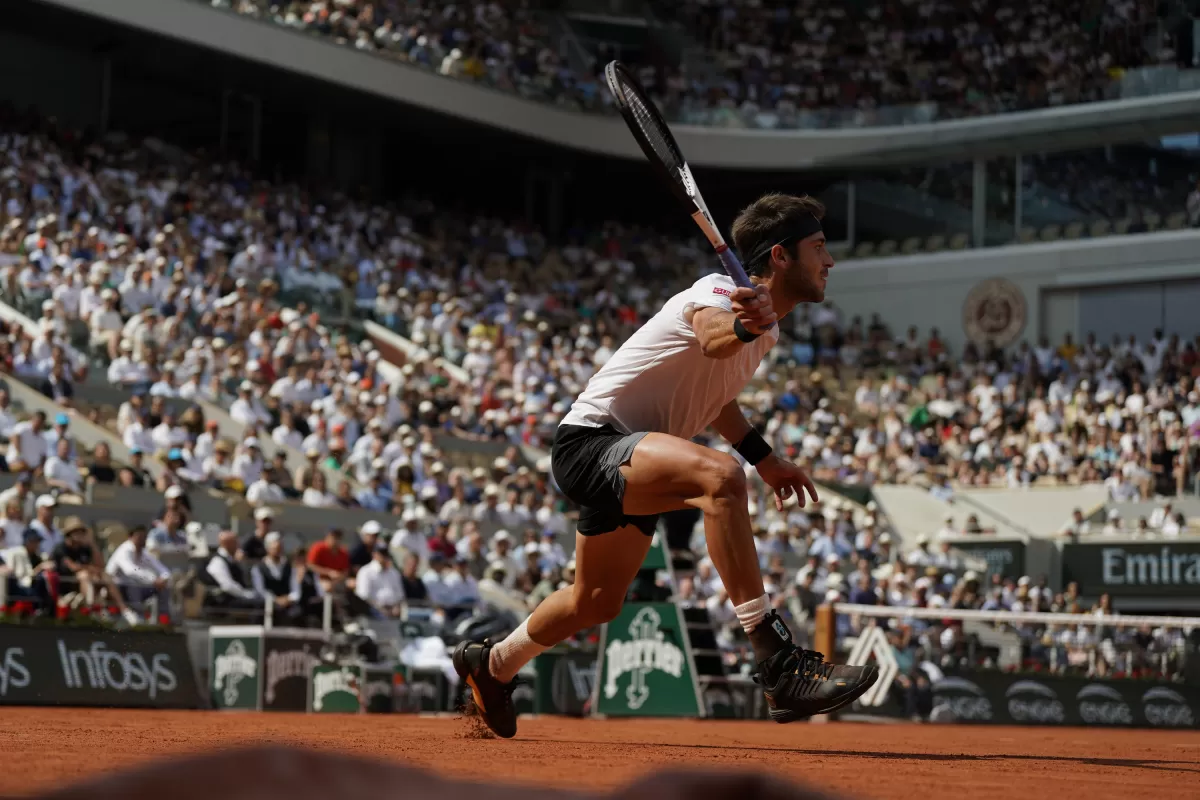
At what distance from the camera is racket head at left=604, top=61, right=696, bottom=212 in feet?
24.4

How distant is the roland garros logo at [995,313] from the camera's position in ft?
121

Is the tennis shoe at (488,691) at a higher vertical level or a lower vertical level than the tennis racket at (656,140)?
lower

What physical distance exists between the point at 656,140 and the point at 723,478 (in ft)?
6.62

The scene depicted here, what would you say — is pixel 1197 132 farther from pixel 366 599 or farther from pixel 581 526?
pixel 581 526

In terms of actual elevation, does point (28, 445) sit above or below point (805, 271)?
below

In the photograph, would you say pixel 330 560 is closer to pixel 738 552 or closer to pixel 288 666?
pixel 288 666

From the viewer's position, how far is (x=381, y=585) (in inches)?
651

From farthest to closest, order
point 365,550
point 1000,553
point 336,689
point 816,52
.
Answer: point 816,52, point 1000,553, point 365,550, point 336,689

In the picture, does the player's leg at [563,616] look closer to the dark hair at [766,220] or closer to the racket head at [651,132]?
the dark hair at [766,220]

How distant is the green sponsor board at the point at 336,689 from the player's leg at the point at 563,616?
7020 mm

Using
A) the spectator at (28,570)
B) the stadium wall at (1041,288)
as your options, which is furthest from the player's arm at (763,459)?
the stadium wall at (1041,288)

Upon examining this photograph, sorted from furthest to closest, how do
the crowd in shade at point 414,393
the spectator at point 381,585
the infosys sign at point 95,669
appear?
the crowd in shade at point 414,393 < the spectator at point 381,585 < the infosys sign at point 95,669

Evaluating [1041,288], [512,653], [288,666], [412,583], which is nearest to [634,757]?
[512,653]

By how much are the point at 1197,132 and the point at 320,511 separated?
22.2m
